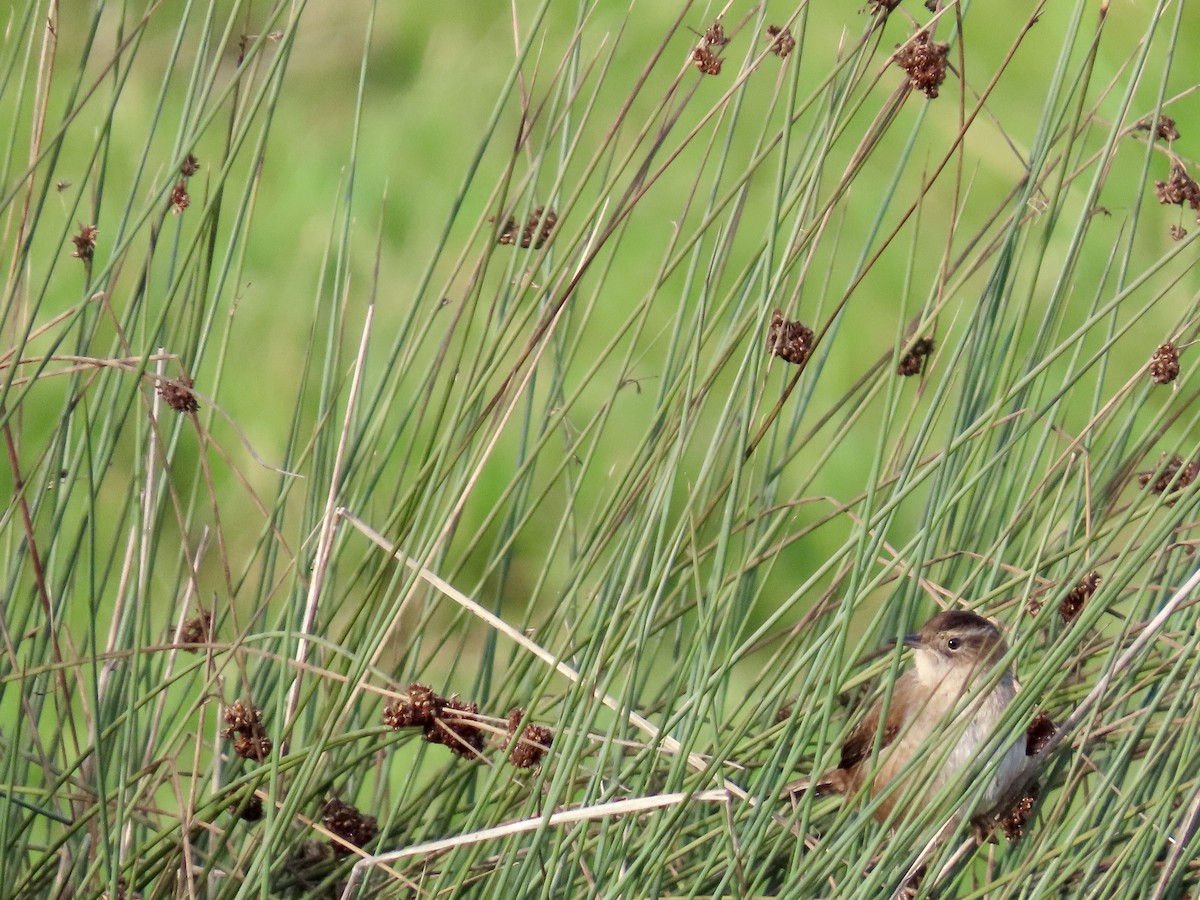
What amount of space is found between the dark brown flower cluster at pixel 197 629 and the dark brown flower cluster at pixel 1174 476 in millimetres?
772

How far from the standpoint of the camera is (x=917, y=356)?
1.29 meters

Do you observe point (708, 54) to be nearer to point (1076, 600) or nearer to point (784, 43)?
point (784, 43)

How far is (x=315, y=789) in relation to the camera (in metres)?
1.10

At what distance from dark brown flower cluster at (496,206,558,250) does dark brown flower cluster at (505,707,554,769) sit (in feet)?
1.16

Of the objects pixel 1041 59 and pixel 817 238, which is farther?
pixel 1041 59

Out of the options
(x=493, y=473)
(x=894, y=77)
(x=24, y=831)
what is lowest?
(x=493, y=473)

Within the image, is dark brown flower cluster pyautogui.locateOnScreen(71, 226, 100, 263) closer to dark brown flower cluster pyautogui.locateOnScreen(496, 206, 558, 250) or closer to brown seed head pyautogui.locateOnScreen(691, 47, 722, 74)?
dark brown flower cluster pyautogui.locateOnScreen(496, 206, 558, 250)

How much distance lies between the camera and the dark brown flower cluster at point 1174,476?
3.20ft

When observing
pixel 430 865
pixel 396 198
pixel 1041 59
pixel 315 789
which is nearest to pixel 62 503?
pixel 315 789

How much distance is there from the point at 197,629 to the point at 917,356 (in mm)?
730

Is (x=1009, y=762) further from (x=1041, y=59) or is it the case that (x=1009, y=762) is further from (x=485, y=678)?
(x=1041, y=59)

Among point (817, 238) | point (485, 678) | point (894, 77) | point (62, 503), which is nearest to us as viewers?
point (817, 238)

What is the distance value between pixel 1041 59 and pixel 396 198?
5.52 feet

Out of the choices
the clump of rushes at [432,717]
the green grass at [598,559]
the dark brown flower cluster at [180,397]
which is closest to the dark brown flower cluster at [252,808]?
the green grass at [598,559]
